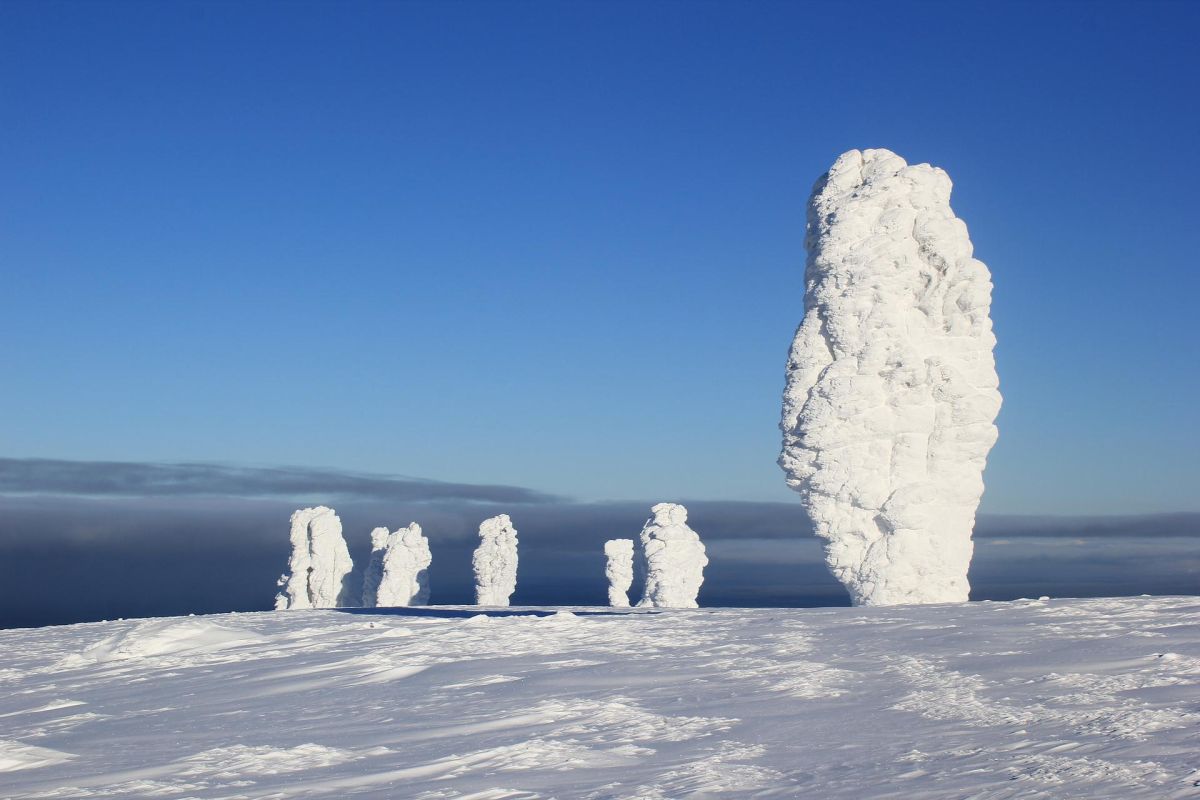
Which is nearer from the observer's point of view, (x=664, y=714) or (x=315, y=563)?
(x=664, y=714)

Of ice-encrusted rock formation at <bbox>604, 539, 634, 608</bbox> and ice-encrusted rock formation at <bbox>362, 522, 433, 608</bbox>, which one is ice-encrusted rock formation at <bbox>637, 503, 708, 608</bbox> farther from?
ice-encrusted rock formation at <bbox>362, 522, 433, 608</bbox>

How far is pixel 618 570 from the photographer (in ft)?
195

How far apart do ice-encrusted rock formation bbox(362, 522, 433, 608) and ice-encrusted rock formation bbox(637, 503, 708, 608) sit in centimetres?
1595

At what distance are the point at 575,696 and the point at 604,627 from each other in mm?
6838

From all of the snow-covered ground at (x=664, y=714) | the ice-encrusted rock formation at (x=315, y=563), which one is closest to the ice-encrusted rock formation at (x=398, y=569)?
the ice-encrusted rock formation at (x=315, y=563)

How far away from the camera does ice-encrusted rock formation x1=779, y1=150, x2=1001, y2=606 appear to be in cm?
2525

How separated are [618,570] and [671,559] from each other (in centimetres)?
782

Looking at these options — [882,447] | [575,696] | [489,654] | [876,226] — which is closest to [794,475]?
[882,447]

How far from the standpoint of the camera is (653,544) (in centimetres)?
5253

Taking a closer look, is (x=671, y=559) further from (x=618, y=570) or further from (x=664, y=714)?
(x=664, y=714)

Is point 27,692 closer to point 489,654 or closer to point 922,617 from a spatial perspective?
point 489,654

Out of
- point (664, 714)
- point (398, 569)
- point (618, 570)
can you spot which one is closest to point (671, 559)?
point (618, 570)

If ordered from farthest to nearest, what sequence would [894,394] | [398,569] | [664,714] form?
1. [398,569]
2. [894,394]
3. [664,714]

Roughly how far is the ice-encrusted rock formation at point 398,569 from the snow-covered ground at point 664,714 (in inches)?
1782
